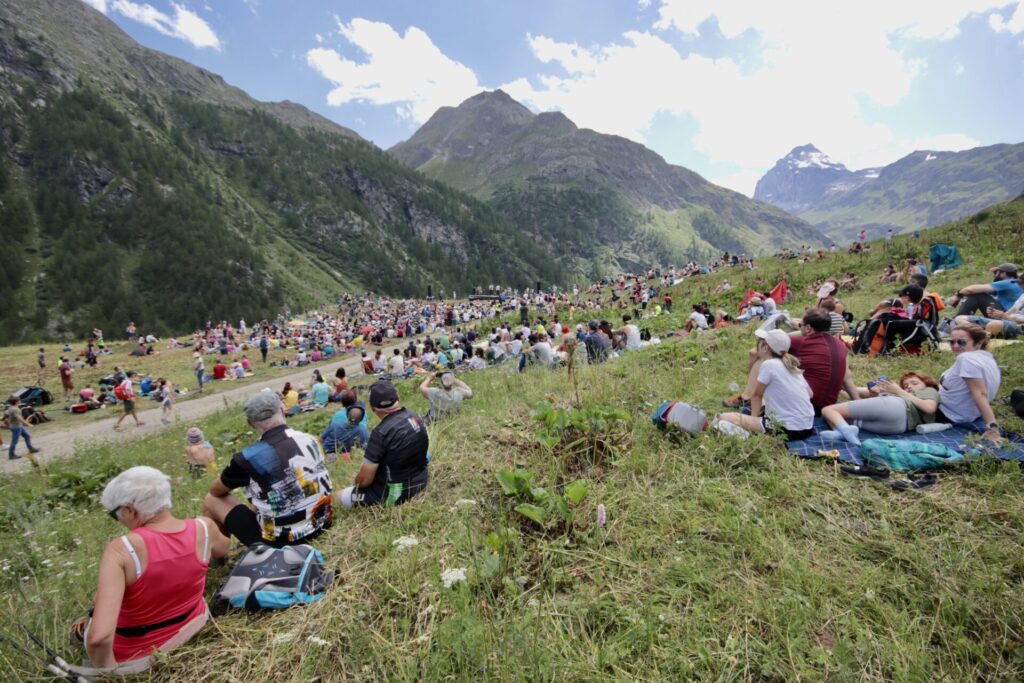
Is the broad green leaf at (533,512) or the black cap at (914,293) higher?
the black cap at (914,293)

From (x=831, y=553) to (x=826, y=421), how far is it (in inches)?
98.1

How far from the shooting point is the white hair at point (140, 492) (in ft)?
8.32

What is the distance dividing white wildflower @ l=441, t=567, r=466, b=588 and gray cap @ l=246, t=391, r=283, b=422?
6.08ft

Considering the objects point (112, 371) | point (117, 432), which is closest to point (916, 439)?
point (117, 432)

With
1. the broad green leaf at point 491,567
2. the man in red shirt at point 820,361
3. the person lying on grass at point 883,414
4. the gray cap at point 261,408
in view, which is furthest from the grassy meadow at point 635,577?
the man in red shirt at point 820,361

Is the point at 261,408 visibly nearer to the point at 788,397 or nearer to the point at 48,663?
the point at 48,663

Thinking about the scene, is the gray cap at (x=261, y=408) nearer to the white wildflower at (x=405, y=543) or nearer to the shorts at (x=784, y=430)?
the white wildflower at (x=405, y=543)

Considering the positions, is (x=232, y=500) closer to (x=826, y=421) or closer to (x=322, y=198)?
(x=826, y=421)

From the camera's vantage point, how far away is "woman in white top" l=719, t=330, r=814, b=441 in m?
4.38

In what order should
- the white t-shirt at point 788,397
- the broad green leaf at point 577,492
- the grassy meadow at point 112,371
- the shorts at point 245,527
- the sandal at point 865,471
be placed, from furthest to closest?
the grassy meadow at point 112,371 → the white t-shirt at point 788,397 → the sandal at point 865,471 → the shorts at point 245,527 → the broad green leaf at point 577,492

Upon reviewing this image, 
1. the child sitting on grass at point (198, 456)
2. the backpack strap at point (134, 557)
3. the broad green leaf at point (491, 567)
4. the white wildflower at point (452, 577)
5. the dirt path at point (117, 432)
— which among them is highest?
the backpack strap at point (134, 557)

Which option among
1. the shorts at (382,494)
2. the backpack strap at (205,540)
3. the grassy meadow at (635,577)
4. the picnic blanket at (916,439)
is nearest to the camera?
the grassy meadow at (635,577)

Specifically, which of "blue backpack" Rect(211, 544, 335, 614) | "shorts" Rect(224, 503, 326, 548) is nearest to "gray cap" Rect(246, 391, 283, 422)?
"shorts" Rect(224, 503, 326, 548)

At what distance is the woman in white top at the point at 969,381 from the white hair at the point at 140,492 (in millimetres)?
6901
